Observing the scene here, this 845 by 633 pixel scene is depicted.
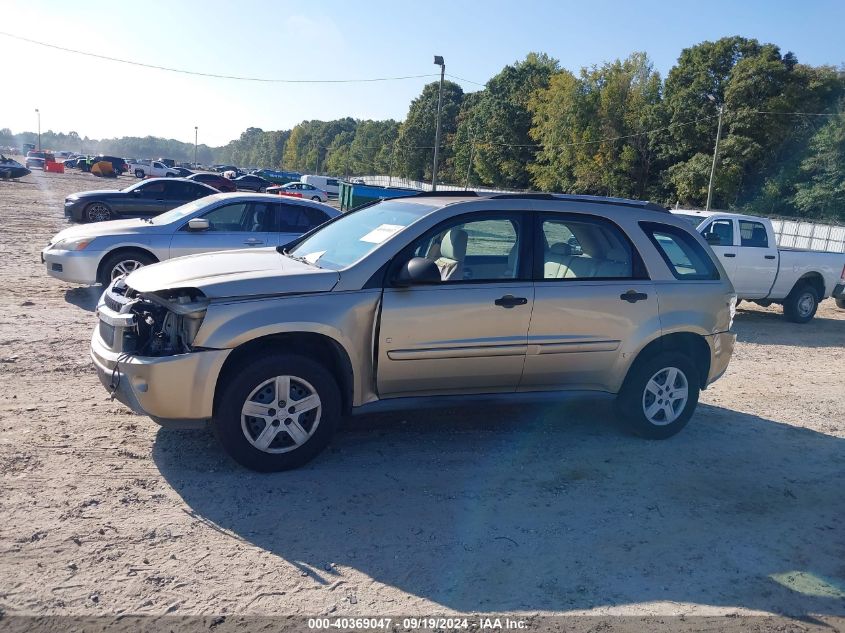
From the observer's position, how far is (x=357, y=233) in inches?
218

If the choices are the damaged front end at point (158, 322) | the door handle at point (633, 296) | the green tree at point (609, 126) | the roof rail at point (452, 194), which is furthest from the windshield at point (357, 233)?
the green tree at point (609, 126)

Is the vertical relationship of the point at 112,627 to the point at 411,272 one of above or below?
below

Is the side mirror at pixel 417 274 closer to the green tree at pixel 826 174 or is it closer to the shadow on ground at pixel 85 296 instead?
the shadow on ground at pixel 85 296

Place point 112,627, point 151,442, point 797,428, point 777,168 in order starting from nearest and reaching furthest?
1. point 112,627
2. point 151,442
3. point 797,428
4. point 777,168

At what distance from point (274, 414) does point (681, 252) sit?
370cm

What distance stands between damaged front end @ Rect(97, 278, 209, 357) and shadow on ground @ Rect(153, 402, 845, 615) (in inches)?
33.3

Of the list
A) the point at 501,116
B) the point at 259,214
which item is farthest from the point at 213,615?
the point at 501,116

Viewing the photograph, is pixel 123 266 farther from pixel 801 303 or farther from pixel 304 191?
pixel 304 191

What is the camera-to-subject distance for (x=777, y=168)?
49375 millimetres

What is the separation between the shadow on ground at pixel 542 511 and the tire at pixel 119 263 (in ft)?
17.1

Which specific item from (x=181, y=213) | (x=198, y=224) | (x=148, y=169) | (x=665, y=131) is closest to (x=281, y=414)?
(x=198, y=224)

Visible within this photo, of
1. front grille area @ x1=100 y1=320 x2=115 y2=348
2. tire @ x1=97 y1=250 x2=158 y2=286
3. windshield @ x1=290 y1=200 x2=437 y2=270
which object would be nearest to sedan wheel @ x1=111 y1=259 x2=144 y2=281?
tire @ x1=97 y1=250 x2=158 y2=286

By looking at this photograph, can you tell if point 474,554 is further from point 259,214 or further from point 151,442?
point 259,214

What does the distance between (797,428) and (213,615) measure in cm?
569
